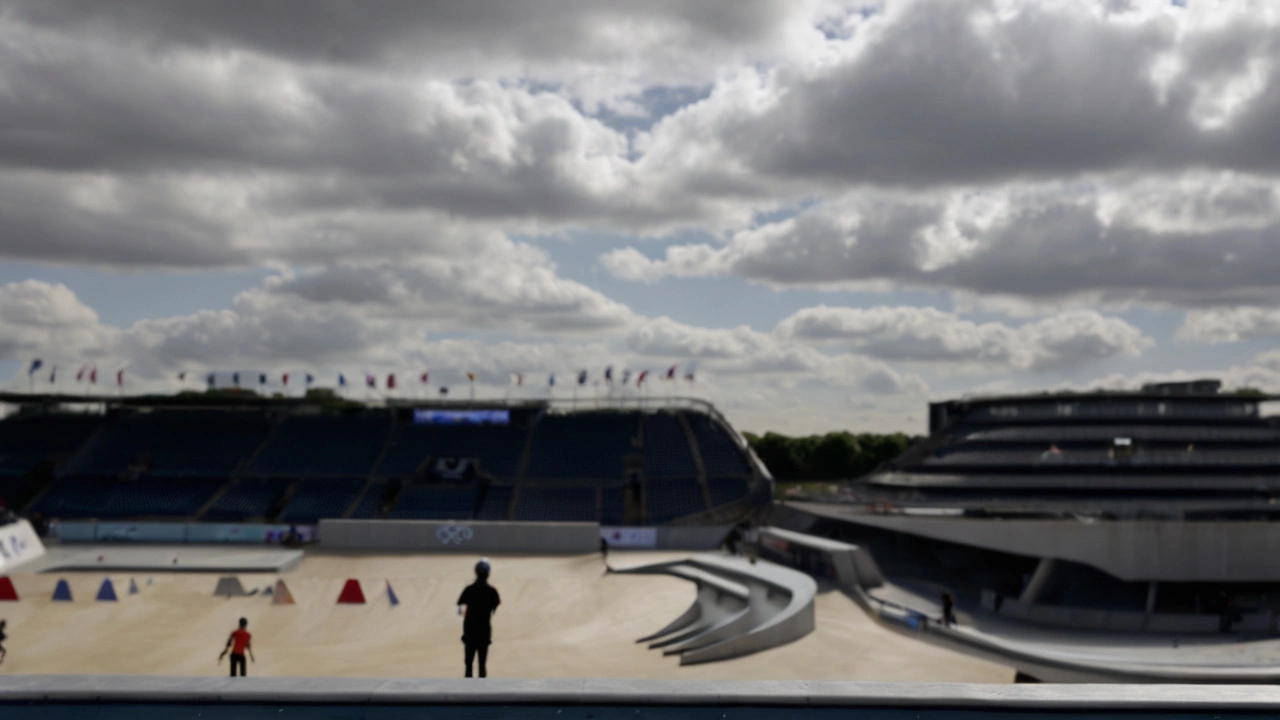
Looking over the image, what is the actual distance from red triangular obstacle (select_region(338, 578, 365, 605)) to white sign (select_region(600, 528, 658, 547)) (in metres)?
18.7

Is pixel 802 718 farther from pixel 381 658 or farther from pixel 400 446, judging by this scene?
pixel 400 446

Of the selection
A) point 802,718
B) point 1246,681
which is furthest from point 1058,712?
point 1246,681

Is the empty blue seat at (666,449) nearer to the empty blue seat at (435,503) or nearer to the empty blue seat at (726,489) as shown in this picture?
the empty blue seat at (726,489)

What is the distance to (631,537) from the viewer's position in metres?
55.6

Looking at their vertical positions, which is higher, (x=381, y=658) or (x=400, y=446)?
(x=400, y=446)

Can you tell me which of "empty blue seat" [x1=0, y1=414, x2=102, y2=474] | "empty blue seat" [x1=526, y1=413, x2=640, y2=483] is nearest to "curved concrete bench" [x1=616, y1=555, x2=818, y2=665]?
"empty blue seat" [x1=526, y1=413, x2=640, y2=483]

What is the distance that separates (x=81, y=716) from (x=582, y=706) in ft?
14.6

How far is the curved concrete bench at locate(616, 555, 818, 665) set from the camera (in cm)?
2647

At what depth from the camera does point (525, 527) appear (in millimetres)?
54500

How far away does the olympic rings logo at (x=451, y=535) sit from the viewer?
5475cm

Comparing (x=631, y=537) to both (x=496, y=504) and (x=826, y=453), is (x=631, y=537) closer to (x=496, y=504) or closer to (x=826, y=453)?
(x=496, y=504)

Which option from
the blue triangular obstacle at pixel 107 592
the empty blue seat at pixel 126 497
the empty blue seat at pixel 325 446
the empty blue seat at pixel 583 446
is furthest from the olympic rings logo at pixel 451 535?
the empty blue seat at pixel 126 497

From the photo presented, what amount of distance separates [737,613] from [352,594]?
16.6m

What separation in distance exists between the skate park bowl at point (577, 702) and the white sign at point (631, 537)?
156 feet
